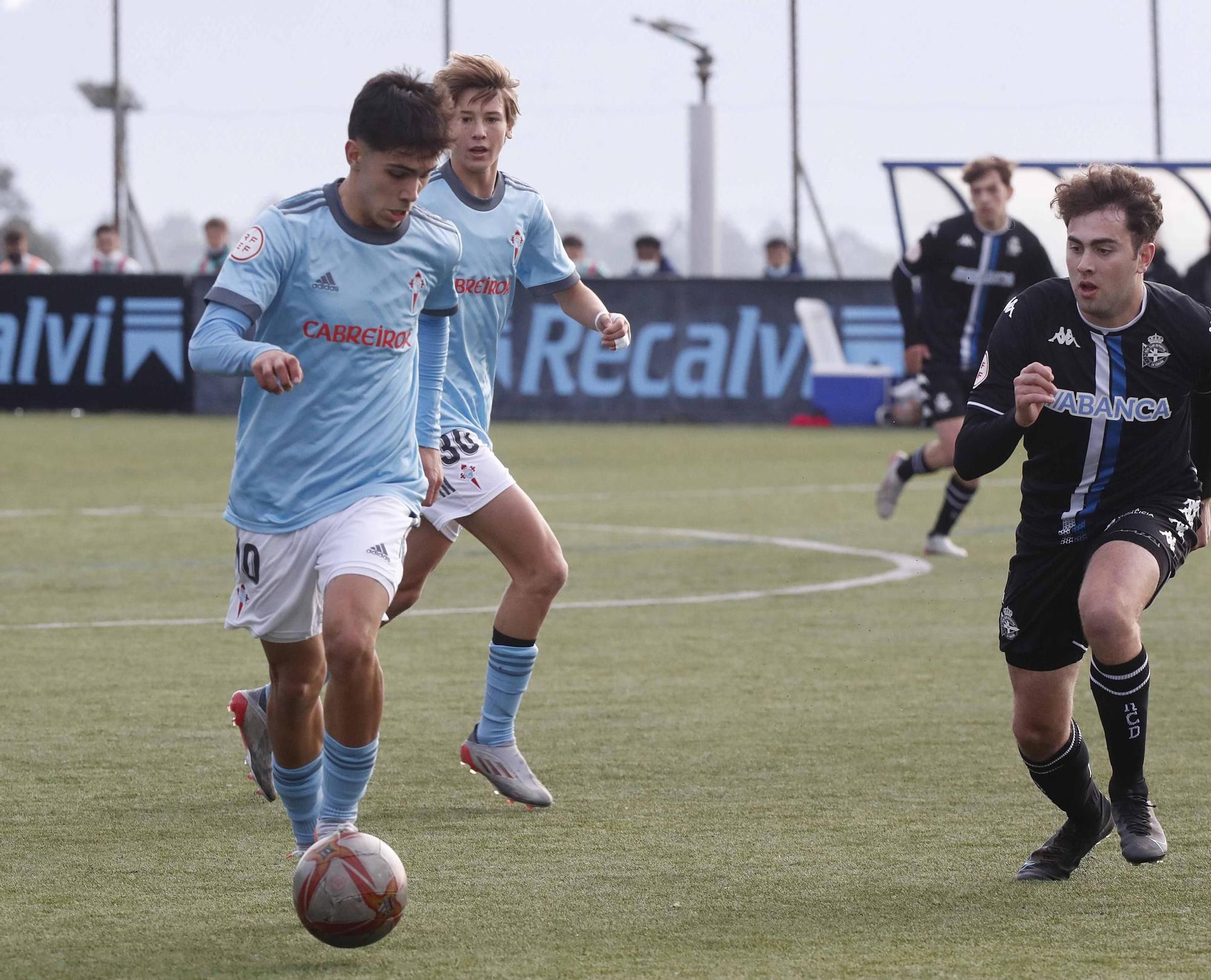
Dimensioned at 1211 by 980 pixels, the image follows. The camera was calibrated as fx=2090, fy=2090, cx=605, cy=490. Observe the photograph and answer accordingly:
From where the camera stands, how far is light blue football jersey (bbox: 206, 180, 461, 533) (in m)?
5.11

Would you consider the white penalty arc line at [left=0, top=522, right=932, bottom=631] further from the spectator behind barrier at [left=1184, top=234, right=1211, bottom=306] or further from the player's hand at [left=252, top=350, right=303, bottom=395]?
the spectator behind barrier at [left=1184, top=234, right=1211, bottom=306]

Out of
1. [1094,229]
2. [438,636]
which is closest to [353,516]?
[1094,229]

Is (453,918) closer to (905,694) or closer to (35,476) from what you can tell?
(905,694)

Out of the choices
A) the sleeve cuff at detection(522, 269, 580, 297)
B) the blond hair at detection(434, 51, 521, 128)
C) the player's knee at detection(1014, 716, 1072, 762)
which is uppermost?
the blond hair at detection(434, 51, 521, 128)

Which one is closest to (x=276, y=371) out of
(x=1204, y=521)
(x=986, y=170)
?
(x=1204, y=521)

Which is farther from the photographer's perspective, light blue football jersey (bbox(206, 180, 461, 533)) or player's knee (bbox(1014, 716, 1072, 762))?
player's knee (bbox(1014, 716, 1072, 762))

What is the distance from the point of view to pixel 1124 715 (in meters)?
5.24

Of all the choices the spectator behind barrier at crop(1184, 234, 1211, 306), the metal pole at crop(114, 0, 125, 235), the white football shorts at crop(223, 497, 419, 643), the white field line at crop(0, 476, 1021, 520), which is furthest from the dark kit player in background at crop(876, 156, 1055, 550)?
the metal pole at crop(114, 0, 125, 235)

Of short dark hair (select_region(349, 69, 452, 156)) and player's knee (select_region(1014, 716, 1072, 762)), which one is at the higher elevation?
short dark hair (select_region(349, 69, 452, 156))

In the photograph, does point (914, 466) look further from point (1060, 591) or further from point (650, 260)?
point (650, 260)

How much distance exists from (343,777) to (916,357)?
7792 mm

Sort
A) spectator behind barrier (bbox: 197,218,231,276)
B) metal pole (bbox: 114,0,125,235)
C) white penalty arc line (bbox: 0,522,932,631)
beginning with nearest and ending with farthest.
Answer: white penalty arc line (bbox: 0,522,932,631)
spectator behind barrier (bbox: 197,218,231,276)
metal pole (bbox: 114,0,125,235)

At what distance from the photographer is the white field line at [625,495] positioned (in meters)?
14.6

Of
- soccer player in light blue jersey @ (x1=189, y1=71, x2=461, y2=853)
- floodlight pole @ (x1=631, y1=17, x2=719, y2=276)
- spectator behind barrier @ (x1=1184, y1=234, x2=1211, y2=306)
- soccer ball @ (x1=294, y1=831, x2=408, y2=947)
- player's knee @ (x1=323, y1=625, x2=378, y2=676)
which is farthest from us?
floodlight pole @ (x1=631, y1=17, x2=719, y2=276)
